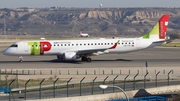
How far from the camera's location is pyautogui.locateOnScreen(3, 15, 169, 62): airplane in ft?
164

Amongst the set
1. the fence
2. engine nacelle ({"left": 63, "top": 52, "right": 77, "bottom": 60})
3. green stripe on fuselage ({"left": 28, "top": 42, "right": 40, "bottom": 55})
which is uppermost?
green stripe on fuselage ({"left": 28, "top": 42, "right": 40, "bottom": 55})

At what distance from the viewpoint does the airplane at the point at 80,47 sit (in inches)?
1966

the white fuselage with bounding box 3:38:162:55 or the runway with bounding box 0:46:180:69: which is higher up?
the white fuselage with bounding box 3:38:162:55

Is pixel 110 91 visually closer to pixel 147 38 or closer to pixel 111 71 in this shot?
pixel 111 71

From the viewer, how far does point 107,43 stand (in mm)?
52375

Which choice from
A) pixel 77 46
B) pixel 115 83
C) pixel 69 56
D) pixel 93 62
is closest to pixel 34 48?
pixel 69 56

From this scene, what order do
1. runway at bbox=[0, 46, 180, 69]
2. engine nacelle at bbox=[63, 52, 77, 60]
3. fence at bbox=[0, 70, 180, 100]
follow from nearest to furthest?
fence at bbox=[0, 70, 180, 100] → runway at bbox=[0, 46, 180, 69] → engine nacelle at bbox=[63, 52, 77, 60]

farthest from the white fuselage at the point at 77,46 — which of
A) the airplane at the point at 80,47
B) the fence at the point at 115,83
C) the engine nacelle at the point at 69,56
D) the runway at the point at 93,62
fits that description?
the fence at the point at 115,83

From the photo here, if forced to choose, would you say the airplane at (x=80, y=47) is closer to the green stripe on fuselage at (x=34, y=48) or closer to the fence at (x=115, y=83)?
the green stripe on fuselage at (x=34, y=48)

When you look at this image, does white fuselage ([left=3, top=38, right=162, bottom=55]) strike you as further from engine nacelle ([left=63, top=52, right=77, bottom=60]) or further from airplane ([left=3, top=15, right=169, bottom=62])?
engine nacelle ([left=63, top=52, right=77, bottom=60])

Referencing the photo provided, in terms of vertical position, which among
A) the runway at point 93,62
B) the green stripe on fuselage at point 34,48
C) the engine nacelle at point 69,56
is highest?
the green stripe on fuselage at point 34,48

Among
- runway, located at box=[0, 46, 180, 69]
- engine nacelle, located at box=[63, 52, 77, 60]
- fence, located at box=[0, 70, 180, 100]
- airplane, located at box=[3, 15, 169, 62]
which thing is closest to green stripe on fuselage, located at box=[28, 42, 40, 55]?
airplane, located at box=[3, 15, 169, 62]

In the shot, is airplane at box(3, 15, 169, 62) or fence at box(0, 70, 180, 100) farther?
airplane at box(3, 15, 169, 62)

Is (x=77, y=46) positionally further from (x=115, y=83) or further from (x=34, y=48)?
(x=115, y=83)
